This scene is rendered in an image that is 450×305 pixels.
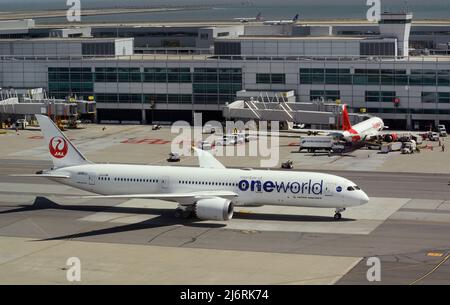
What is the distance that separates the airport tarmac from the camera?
71125 mm

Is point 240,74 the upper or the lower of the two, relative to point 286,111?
upper

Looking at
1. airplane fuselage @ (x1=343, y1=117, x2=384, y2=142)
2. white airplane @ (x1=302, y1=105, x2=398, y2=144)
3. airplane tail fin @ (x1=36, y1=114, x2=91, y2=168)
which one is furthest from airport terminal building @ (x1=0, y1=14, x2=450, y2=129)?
airplane tail fin @ (x1=36, y1=114, x2=91, y2=168)

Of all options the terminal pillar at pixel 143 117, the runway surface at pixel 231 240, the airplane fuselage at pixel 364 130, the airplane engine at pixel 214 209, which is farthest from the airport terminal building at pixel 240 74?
the airplane engine at pixel 214 209

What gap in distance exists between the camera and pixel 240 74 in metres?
172

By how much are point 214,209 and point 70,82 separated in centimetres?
9728

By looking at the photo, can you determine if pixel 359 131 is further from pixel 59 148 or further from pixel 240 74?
pixel 59 148

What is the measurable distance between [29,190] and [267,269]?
43125 mm

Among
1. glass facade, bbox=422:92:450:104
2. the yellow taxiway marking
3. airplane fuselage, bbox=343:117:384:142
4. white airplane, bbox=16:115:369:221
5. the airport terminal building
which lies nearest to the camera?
the yellow taxiway marking

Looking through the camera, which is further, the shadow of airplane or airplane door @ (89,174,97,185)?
airplane door @ (89,174,97,185)

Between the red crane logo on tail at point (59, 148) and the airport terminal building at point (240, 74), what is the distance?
77.3 meters

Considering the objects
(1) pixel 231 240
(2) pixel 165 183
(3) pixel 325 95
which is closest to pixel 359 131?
(3) pixel 325 95

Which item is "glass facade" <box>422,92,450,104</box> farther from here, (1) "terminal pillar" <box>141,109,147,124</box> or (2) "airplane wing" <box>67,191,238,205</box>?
(2) "airplane wing" <box>67,191,238,205</box>

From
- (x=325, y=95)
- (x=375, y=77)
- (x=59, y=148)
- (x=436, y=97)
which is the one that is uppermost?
(x=375, y=77)

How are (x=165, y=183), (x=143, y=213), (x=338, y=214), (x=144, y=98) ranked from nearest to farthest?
(x=338, y=214), (x=165, y=183), (x=143, y=213), (x=144, y=98)
